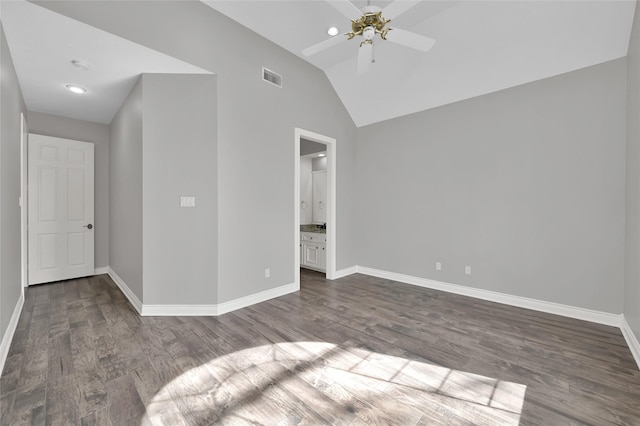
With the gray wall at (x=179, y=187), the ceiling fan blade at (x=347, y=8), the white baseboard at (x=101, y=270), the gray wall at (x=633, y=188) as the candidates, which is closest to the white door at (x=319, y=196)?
the gray wall at (x=179, y=187)

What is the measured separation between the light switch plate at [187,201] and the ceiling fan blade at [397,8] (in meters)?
2.70

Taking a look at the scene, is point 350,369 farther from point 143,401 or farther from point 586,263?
point 586,263

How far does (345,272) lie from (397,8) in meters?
4.00

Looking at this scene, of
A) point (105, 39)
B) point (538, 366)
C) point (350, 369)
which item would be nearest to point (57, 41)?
point (105, 39)

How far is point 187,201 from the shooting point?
3217 millimetres

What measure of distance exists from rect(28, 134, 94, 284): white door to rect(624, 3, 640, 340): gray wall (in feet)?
23.8

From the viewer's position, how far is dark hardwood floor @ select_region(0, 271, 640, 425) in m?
1.73

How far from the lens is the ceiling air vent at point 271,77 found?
12.3 ft

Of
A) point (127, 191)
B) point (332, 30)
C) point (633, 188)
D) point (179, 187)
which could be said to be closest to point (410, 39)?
point (332, 30)

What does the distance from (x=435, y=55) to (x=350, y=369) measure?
12.7 ft

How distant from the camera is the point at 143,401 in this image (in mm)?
1817

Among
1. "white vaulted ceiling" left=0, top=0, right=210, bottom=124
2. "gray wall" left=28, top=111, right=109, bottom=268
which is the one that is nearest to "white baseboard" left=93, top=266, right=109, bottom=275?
"gray wall" left=28, top=111, right=109, bottom=268

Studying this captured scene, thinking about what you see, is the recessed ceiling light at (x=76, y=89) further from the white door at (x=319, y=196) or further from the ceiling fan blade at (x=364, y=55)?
the white door at (x=319, y=196)

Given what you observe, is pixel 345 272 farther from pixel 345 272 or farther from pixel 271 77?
pixel 271 77
